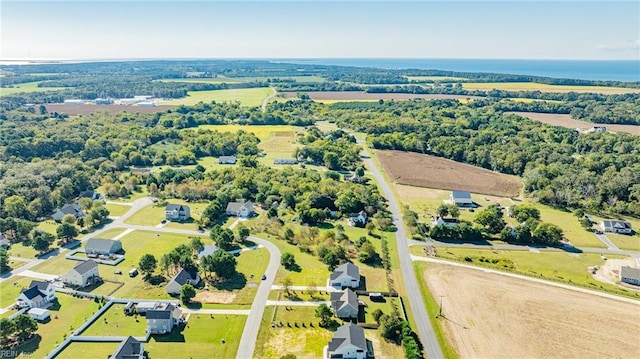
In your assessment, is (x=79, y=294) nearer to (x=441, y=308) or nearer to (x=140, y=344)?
(x=140, y=344)

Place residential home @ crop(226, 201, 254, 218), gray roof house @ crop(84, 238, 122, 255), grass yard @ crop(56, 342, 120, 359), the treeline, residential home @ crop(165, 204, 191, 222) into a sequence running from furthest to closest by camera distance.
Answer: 1. the treeline
2. residential home @ crop(226, 201, 254, 218)
3. residential home @ crop(165, 204, 191, 222)
4. gray roof house @ crop(84, 238, 122, 255)
5. grass yard @ crop(56, 342, 120, 359)

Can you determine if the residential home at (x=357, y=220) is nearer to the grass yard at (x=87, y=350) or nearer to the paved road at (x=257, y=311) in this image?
the paved road at (x=257, y=311)

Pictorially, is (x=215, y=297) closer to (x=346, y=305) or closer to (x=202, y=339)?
(x=202, y=339)

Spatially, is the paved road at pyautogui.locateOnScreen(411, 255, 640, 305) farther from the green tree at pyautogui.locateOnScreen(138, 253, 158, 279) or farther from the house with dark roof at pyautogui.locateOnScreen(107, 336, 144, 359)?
the house with dark roof at pyautogui.locateOnScreen(107, 336, 144, 359)

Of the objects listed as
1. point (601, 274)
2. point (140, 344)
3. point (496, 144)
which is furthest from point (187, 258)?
point (496, 144)

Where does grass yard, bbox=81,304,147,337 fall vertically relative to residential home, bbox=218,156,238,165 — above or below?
below

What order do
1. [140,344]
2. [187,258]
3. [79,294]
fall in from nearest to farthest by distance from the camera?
[140,344], [79,294], [187,258]

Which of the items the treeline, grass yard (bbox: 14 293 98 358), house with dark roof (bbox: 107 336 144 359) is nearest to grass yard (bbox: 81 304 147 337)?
grass yard (bbox: 14 293 98 358)
